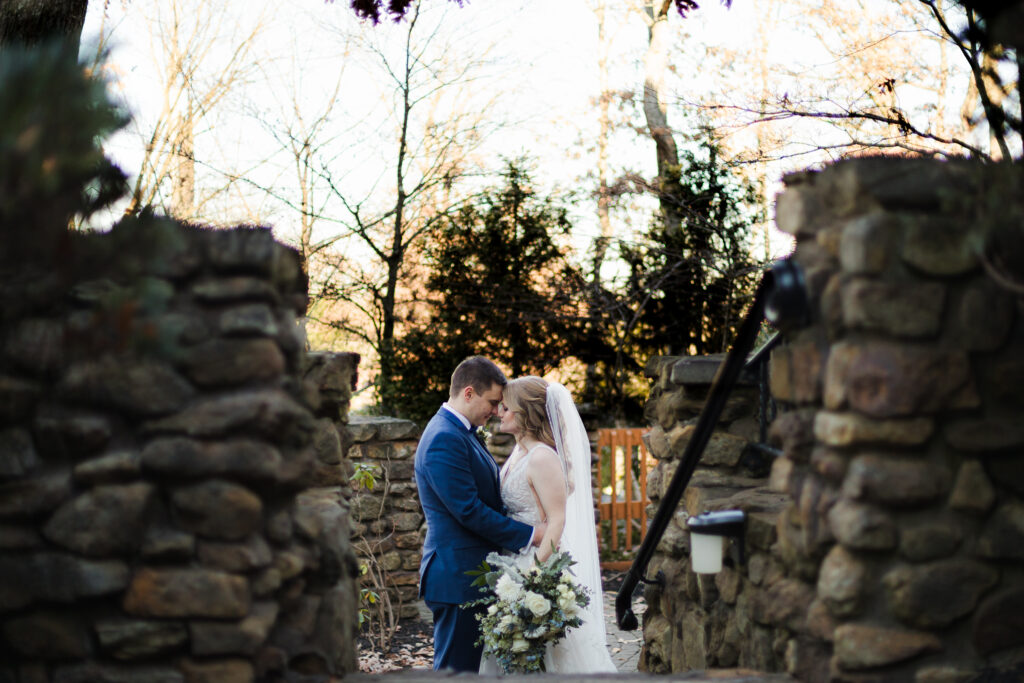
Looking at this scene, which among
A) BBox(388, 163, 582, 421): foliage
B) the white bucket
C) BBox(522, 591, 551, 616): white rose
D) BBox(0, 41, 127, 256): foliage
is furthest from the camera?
BBox(388, 163, 582, 421): foliage

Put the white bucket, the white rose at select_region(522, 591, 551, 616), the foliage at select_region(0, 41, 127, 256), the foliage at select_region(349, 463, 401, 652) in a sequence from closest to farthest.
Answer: the foliage at select_region(0, 41, 127, 256), the white bucket, the white rose at select_region(522, 591, 551, 616), the foliage at select_region(349, 463, 401, 652)

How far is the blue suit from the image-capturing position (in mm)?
4043

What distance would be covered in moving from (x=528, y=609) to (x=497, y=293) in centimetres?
721

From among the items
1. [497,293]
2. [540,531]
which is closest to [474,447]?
[540,531]

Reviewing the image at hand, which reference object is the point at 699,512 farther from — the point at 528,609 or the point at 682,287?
the point at 682,287

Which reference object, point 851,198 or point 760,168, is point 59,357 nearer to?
point 851,198

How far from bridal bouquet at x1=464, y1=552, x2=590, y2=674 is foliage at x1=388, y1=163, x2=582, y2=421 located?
21.6 feet

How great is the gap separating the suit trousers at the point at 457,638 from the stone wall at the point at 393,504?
101 inches

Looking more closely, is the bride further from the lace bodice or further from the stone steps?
the stone steps

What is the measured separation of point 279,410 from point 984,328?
1697mm

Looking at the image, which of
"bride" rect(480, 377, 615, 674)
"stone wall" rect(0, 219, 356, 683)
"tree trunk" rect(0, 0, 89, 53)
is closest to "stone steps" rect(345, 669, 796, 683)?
"stone wall" rect(0, 219, 356, 683)

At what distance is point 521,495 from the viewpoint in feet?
14.1

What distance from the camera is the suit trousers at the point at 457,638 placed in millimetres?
4090

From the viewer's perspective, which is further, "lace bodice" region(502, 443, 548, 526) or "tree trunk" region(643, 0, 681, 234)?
"tree trunk" region(643, 0, 681, 234)
